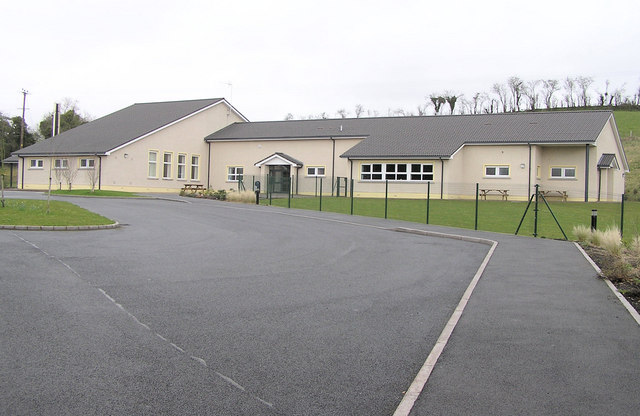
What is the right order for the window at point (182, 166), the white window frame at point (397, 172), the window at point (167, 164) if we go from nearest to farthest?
1. the white window frame at point (397, 172)
2. the window at point (167, 164)
3. the window at point (182, 166)

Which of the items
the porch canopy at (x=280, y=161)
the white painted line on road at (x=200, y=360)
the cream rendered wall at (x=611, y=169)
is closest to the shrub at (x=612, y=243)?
the white painted line on road at (x=200, y=360)

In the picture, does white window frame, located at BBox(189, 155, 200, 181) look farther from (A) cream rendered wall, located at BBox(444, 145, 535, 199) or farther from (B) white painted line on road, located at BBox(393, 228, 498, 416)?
(B) white painted line on road, located at BBox(393, 228, 498, 416)

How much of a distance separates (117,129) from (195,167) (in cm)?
672

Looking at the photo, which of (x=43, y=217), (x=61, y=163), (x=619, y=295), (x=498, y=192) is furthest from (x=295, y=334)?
(x=61, y=163)

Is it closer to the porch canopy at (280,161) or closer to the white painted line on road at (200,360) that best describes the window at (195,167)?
the porch canopy at (280,161)

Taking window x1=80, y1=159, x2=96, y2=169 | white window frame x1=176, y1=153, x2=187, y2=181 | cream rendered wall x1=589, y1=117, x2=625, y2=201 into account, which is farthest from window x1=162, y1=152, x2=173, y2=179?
cream rendered wall x1=589, y1=117, x2=625, y2=201

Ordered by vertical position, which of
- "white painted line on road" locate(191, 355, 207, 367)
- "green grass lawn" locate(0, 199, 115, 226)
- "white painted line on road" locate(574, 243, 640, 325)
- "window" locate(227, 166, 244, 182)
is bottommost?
"white painted line on road" locate(191, 355, 207, 367)

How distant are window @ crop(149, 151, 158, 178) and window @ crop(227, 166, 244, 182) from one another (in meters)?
6.84

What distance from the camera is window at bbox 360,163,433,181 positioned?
37641mm

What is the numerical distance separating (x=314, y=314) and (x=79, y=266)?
5059mm

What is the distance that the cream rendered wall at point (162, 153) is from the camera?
125 feet

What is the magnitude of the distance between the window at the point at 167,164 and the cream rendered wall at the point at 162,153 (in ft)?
0.83

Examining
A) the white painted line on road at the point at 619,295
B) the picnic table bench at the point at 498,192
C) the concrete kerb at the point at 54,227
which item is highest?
the picnic table bench at the point at 498,192

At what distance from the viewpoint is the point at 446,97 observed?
281 ft
